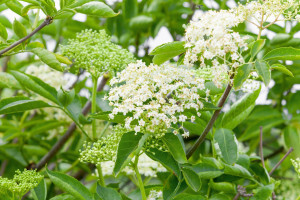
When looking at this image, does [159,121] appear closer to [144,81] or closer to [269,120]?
[144,81]

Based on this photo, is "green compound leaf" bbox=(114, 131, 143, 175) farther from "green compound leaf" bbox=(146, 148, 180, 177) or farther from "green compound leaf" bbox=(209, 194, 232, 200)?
"green compound leaf" bbox=(209, 194, 232, 200)

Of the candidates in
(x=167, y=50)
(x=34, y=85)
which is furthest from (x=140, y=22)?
(x=167, y=50)

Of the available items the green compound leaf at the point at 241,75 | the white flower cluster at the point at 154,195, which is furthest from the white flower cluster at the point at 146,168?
the green compound leaf at the point at 241,75

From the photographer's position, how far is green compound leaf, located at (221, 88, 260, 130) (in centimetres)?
104

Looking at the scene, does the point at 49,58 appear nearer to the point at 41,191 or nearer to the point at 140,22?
the point at 41,191

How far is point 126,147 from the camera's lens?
2.90 feet

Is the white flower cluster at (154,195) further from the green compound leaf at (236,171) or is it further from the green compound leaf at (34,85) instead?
the green compound leaf at (34,85)

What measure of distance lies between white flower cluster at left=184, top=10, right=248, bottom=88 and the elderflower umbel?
0.89 ft

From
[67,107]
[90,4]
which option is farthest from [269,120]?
[90,4]

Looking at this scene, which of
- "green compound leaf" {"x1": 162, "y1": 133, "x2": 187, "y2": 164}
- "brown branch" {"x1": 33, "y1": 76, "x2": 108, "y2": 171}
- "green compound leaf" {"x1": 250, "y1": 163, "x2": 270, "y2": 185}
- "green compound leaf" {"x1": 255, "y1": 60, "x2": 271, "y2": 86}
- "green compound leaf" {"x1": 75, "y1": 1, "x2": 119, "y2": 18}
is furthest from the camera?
"brown branch" {"x1": 33, "y1": 76, "x2": 108, "y2": 171}

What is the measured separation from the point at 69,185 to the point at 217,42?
1.48ft

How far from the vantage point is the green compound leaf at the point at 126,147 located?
0.87 meters

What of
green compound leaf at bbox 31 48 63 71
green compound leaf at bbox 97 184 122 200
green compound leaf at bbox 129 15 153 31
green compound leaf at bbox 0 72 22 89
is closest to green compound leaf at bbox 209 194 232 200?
green compound leaf at bbox 97 184 122 200

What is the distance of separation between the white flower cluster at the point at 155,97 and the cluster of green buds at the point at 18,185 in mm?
246
